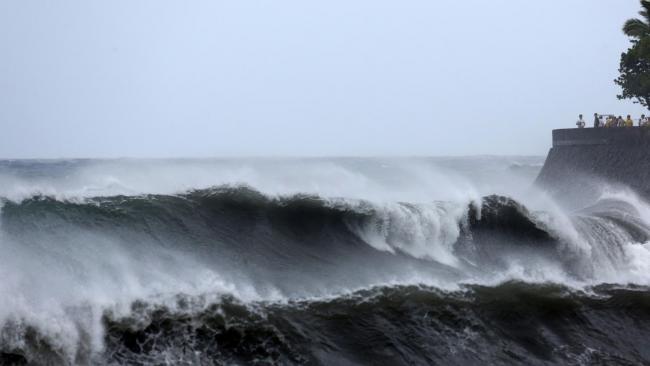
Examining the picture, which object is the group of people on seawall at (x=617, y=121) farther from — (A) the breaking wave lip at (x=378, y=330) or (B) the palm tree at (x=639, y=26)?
(A) the breaking wave lip at (x=378, y=330)

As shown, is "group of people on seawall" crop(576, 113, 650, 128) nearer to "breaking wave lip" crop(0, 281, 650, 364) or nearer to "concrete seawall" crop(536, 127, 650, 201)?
"concrete seawall" crop(536, 127, 650, 201)

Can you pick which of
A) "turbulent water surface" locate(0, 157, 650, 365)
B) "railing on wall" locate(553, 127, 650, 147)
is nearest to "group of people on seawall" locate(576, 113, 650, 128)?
"railing on wall" locate(553, 127, 650, 147)

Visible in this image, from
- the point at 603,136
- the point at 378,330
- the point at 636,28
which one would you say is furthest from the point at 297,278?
the point at 636,28

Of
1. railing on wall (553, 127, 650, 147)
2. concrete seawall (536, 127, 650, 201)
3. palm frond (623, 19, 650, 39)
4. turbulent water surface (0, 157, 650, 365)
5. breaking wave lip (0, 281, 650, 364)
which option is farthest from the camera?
palm frond (623, 19, 650, 39)

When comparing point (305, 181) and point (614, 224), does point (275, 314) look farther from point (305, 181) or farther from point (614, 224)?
point (614, 224)

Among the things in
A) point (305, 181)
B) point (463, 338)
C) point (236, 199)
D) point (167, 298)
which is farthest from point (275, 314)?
point (305, 181)

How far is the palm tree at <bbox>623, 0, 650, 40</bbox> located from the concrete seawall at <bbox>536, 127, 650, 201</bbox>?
5191 mm

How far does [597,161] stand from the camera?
2445 cm

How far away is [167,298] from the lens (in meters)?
8.00

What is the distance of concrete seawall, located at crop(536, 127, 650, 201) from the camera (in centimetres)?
2260

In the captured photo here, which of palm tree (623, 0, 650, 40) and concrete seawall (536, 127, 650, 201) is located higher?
palm tree (623, 0, 650, 40)

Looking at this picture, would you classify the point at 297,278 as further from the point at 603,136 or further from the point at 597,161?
the point at 603,136

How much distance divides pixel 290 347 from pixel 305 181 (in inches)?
313

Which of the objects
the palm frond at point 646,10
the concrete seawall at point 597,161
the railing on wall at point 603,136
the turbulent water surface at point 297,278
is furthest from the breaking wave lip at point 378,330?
the palm frond at point 646,10
